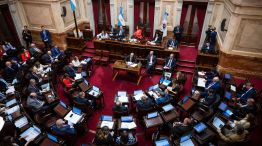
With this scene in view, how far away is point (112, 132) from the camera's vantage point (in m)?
6.35

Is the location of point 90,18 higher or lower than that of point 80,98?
higher

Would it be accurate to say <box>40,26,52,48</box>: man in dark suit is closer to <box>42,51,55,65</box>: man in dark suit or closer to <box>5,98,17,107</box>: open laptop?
<box>42,51,55,65</box>: man in dark suit

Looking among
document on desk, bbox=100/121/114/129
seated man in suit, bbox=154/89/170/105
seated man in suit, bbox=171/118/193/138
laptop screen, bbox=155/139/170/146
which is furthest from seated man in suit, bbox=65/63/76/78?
seated man in suit, bbox=171/118/193/138

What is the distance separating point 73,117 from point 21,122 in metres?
1.71

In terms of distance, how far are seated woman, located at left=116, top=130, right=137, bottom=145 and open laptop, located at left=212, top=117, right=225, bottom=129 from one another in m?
2.74

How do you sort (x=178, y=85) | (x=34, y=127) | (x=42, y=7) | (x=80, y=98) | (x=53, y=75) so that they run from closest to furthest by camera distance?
(x=34, y=127), (x=80, y=98), (x=178, y=85), (x=53, y=75), (x=42, y=7)

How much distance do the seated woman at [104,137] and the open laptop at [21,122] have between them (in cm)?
264

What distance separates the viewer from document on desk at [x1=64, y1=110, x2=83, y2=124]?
668cm

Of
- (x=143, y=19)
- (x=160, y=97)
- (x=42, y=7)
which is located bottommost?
(x=160, y=97)

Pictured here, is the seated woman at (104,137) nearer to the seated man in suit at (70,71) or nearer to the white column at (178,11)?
the seated man in suit at (70,71)

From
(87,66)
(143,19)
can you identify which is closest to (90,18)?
(143,19)

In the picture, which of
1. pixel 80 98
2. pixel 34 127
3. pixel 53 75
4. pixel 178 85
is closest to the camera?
pixel 34 127

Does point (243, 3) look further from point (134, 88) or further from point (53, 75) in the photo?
point (53, 75)

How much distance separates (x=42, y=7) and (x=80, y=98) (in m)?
7.77
